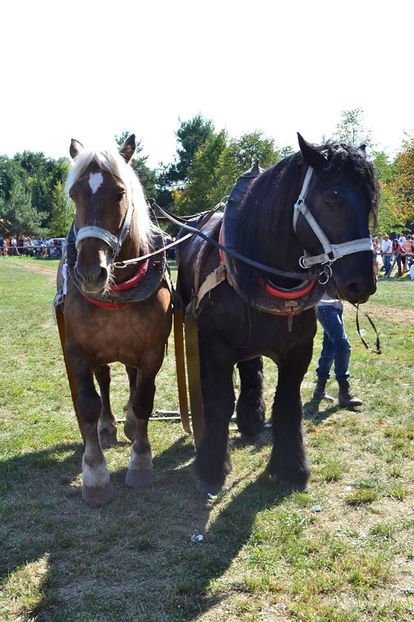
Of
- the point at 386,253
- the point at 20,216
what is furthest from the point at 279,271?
the point at 20,216

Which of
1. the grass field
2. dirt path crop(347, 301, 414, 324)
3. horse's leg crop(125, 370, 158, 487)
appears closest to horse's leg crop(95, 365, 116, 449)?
the grass field

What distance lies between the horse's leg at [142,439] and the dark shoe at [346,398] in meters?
2.54

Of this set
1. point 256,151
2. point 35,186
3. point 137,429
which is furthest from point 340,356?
point 35,186

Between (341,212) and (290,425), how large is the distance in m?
1.85

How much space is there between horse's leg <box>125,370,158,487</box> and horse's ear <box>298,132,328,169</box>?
6.41 ft

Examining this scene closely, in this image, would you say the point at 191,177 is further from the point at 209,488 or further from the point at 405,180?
the point at 209,488

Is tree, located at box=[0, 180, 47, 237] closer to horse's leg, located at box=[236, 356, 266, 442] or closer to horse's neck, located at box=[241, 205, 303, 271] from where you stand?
horse's leg, located at box=[236, 356, 266, 442]

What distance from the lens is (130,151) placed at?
386 cm

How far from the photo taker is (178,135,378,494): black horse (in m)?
3.13

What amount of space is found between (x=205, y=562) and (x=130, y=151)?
2.77 metres

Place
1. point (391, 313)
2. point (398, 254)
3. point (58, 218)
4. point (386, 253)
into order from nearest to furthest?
point (391, 313) → point (398, 254) → point (386, 253) → point (58, 218)

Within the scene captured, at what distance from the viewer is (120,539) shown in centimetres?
343

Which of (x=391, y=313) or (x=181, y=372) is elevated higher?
(x=181, y=372)

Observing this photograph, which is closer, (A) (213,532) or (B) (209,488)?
(A) (213,532)
